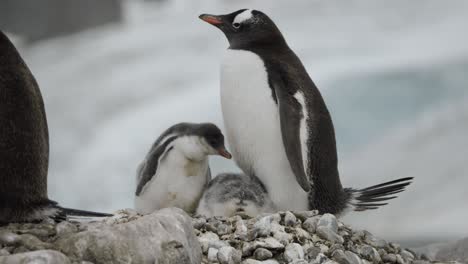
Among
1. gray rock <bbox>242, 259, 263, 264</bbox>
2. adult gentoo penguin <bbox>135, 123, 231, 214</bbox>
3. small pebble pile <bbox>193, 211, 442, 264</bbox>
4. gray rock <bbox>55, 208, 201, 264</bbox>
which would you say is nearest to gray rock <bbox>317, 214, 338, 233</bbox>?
small pebble pile <bbox>193, 211, 442, 264</bbox>

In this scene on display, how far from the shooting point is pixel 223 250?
6.90 ft

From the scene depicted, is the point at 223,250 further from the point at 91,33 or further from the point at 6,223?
the point at 91,33

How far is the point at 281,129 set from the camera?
266 centimetres

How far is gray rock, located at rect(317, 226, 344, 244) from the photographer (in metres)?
2.32

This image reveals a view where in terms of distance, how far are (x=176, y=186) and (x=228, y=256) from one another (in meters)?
0.66

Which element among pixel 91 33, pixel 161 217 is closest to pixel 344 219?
pixel 161 217

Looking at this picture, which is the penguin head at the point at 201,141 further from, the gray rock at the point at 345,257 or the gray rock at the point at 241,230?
the gray rock at the point at 345,257

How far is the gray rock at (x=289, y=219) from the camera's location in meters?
2.35

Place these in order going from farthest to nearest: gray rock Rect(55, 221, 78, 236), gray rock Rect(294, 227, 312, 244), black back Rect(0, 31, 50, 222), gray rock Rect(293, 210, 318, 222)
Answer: gray rock Rect(293, 210, 318, 222) → gray rock Rect(294, 227, 312, 244) → black back Rect(0, 31, 50, 222) → gray rock Rect(55, 221, 78, 236)

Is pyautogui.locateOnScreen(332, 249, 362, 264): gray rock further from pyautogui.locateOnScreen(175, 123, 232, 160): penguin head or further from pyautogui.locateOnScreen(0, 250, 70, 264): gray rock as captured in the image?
pyautogui.locateOnScreen(0, 250, 70, 264): gray rock

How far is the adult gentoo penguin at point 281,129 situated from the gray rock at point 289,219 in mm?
266

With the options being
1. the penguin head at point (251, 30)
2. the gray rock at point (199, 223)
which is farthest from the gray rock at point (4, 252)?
the penguin head at point (251, 30)

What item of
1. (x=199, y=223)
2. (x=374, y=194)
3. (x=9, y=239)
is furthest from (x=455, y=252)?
(x=9, y=239)

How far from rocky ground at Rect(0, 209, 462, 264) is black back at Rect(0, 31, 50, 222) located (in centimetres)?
9
